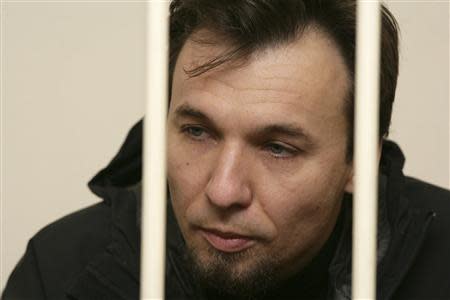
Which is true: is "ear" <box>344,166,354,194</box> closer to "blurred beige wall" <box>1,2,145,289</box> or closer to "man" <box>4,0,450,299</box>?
"man" <box>4,0,450,299</box>

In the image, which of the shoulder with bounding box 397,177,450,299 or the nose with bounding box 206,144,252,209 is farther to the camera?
the shoulder with bounding box 397,177,450,299

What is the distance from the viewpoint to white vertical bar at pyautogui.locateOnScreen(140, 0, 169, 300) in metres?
0.56

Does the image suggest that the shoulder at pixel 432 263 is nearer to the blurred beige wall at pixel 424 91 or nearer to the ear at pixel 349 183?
the ear at pixel 349 183

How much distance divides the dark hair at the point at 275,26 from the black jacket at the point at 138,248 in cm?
14

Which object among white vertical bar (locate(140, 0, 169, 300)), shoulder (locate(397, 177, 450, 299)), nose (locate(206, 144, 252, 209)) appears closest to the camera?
white vertical bar (locate(140, 0, 169, 300))

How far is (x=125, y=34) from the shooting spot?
1855 mm

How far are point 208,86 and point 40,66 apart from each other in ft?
2.88

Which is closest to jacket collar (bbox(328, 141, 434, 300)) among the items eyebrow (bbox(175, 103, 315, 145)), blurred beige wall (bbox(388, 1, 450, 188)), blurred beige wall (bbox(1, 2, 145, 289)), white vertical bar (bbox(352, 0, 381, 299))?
eyebrow (bbox(175, 103, 315, 145))

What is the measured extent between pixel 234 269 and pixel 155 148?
59cm

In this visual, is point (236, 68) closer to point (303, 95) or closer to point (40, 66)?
point (303, 95)

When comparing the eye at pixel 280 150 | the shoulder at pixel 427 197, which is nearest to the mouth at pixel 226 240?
the eye at pixel 280 150

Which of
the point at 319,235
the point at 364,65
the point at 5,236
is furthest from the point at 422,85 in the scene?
the point at 364,65

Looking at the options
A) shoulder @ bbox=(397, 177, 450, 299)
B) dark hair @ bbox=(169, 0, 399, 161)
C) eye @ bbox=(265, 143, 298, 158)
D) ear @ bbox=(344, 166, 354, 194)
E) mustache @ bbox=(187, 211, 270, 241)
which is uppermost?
dark hair @ bbox=(169, 0, 399, 161)

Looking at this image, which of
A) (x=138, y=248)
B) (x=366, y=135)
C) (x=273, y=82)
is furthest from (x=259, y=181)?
(x=366, y=135)
